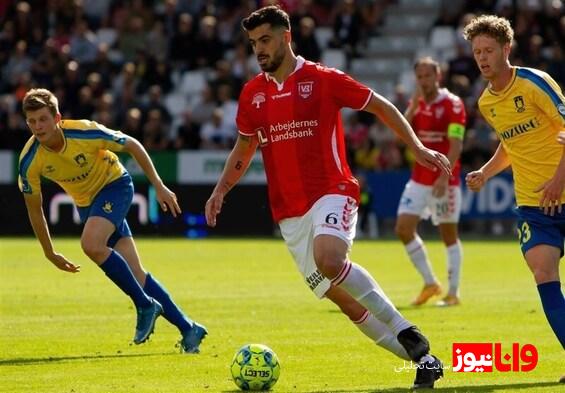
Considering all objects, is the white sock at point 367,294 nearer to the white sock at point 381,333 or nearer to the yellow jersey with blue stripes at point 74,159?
the white sock at point 381,333

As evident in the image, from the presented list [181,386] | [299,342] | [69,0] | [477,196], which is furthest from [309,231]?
[69,0]

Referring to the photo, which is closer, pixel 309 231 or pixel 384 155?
pixel 309 231

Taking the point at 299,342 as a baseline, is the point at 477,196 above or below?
below

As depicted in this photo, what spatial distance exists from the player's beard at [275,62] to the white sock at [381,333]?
1.83m

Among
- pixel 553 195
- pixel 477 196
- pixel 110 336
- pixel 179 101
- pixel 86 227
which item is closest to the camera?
pixel 553 195

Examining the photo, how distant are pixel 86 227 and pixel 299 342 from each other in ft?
7.02

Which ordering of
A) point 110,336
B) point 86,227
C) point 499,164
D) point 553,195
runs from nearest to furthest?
point 553,195
point 499,164
point 86,227
point 110,336

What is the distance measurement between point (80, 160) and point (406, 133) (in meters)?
3.66

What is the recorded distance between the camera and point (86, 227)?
11641 mm

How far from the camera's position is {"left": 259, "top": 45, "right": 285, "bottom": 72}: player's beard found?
941 cm

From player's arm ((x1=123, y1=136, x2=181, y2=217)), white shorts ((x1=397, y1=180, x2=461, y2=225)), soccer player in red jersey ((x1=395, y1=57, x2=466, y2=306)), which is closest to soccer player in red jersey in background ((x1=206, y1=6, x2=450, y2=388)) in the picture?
player's arm ((x1=123, y1=136, x2=181, y2=217))

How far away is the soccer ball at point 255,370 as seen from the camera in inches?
362

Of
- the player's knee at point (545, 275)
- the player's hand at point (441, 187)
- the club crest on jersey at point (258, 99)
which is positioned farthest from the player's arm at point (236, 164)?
the player's hand at point (441, 187)

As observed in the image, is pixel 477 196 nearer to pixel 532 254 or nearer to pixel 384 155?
pixel 384 155
